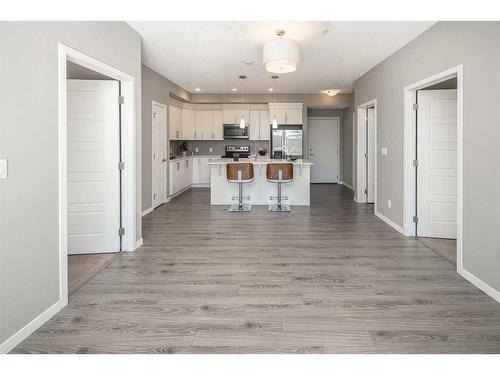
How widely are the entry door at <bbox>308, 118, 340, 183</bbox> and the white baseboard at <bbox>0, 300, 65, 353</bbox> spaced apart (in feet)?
32.5

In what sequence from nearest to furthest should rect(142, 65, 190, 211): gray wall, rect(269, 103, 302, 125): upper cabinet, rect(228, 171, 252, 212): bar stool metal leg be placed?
rect(142, 65, 190, 211): gray wall → rect(228, 171, 252, 212): bar stool metal leg → rect(269, 103, 302, 125): upper cabinet

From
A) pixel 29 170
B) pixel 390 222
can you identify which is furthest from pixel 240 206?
pixel 29 170

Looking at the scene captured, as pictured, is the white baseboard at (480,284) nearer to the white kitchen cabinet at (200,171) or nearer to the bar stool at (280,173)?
the bar stool at (280,173)

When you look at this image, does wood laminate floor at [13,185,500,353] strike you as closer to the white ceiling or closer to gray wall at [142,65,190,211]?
gray wall at [142,65,190,211]

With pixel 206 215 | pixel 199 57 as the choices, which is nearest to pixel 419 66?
pixel 199 57

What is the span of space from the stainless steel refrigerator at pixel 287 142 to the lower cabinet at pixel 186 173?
2.03m

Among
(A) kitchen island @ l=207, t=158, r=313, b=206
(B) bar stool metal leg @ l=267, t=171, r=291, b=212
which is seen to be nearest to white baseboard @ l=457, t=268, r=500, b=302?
(B) bar stool metal leg @ l=267, t=171, r=291, b=212

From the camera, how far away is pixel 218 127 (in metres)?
10.9

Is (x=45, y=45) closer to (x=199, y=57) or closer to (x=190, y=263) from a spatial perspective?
(x=190, y=263)

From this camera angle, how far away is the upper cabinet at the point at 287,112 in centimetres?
1039

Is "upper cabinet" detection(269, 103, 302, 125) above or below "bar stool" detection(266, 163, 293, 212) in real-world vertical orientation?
above

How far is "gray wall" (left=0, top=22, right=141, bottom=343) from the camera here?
227 cm

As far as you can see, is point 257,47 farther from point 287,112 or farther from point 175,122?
point 287,112

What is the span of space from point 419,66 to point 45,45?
4076 millimetres
